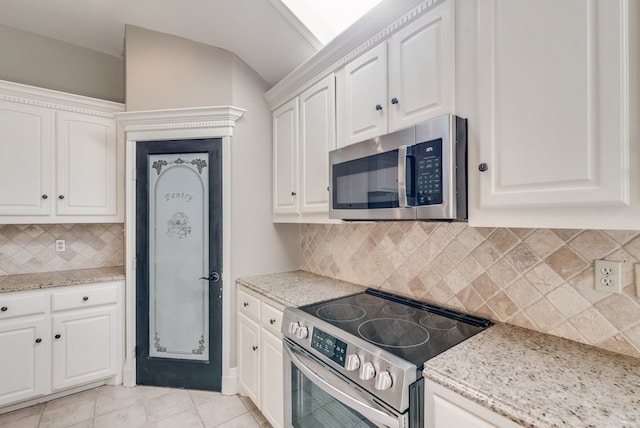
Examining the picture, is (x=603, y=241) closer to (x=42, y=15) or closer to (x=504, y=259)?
(x=504, y=259)

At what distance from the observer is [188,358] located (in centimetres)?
246

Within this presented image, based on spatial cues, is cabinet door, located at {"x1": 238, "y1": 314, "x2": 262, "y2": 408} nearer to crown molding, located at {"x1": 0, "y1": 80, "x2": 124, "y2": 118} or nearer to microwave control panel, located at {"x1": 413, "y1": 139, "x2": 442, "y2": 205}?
microwave control panel, located at {"x1": 413, "y1": 139, "x2": 442, "y2": 205}

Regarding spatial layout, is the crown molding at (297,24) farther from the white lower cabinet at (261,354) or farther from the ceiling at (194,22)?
the white lower cabinet at (261,354)

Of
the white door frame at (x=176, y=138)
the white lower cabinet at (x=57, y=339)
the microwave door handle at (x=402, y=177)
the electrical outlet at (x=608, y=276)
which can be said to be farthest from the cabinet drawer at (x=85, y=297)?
the electrical outlet at (x=608, y=276)

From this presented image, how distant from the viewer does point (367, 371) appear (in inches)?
44.6

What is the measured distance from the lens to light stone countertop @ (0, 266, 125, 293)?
221 centimetres

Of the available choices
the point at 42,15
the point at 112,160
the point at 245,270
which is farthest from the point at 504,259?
the point at 42,15

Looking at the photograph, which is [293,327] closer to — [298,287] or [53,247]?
[298,287]

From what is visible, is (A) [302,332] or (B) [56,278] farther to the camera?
(B) [56,278]

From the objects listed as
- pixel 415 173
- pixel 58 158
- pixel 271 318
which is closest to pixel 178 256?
pixel 271 318

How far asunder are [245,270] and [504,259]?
1.87 m

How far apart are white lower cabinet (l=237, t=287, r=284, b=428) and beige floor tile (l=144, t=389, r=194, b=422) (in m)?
0.43

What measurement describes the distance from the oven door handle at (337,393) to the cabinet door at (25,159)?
2374 millimetres

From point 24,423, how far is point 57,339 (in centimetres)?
53
